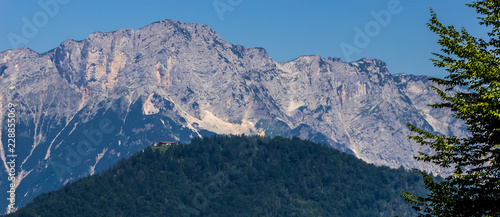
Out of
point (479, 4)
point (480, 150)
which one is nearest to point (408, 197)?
point (480, 150)

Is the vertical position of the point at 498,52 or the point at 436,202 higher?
the point at 498,52

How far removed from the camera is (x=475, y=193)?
179ft

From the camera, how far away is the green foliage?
5381 centimetres

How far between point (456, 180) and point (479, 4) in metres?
13.4

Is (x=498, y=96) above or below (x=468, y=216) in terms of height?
above

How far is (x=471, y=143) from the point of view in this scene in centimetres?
5622

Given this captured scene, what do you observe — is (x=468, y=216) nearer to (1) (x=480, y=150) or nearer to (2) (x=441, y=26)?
(1) (x=480, y=150)

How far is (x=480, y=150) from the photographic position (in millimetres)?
55094

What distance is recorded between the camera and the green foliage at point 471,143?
177ft

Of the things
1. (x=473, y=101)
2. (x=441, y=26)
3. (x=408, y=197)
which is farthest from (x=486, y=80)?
(x=408, y=197)

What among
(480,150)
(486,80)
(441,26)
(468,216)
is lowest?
(468,216)

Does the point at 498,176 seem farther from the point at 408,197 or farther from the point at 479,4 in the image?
the point at 479,4

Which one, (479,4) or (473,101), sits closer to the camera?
(473,101)

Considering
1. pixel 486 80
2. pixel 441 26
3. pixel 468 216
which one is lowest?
pixel 468 216
